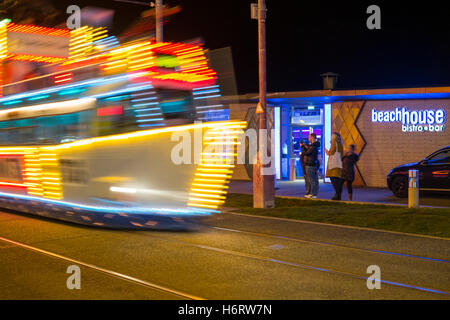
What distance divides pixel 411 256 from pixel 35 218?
8308 millimetres

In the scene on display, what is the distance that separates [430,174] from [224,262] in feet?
30.8

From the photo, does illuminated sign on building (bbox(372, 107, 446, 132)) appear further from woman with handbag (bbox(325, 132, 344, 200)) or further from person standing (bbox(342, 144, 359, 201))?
person standing (bbox(342, 144, 359, 201))

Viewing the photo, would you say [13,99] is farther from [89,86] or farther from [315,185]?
[315,185]

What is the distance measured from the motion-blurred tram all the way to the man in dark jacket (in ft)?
17.1

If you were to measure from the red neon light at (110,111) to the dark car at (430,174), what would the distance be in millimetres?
9530

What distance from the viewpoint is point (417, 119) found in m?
17.9

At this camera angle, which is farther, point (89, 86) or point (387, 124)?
point (387, 124)

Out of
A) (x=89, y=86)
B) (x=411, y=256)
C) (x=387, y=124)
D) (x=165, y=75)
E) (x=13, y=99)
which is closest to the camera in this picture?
(x=411, y=256)

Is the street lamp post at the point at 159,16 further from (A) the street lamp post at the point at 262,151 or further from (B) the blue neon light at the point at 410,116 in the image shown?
(B) the blue neon light at the point at 410,116

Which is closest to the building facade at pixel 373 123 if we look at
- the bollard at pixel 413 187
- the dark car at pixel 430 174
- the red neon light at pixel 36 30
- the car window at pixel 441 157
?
the car window at pixel 441 157

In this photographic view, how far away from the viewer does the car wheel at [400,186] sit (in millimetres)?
15341

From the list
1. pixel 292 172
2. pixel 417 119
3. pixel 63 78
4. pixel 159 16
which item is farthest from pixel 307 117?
pixel 63 78

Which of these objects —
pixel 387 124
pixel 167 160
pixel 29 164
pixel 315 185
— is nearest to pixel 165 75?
pixel 167 160
